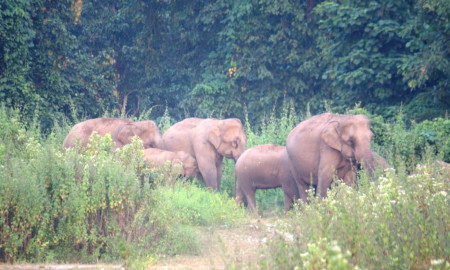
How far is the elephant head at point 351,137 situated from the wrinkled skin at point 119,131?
5010mm

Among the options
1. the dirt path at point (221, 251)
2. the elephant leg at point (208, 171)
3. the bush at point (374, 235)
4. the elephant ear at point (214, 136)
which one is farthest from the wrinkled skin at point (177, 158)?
the bush at point (374, 235)

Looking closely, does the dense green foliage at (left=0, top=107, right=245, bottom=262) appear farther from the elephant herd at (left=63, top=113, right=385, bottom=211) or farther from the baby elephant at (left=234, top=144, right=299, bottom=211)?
the baby elephant at (left=234, top=144, right=299, bottom=211)

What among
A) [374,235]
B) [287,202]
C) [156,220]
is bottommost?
[287,202]

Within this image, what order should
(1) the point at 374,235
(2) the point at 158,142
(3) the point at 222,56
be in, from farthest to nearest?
(3) the point at 222,56, (2) the point at 158,142, (1) the point at 374,235

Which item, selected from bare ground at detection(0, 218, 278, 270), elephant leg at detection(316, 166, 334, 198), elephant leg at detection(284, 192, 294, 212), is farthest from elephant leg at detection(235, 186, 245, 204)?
bare ground at detection(0, 218, 278, 270)

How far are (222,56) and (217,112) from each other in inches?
107

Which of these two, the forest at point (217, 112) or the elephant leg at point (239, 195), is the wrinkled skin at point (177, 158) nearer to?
the forest at point (217, 112)

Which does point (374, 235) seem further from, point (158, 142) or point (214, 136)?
point (158, 142)

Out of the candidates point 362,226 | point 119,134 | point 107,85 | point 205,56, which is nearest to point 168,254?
point 362,226

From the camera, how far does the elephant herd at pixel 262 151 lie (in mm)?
13961

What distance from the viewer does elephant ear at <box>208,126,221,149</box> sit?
58.4 ft

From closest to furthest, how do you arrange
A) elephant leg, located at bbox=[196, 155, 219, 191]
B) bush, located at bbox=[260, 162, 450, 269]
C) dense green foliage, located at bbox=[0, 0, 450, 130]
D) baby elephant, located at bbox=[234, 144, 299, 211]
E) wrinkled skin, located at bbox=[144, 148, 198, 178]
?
1. bush, located at bbox=[260, 162, 450, 269]
2. baby elephant, located at bbox=[234, 144, 299, 211]
3. wrinkled skin, located at bbox=[144, 148, 198, 178]
4. elephant leg, located at bbox=[196, 155, 219, 191]
5. dense green foliage, located at bbox=[0, 0, 450, 130]

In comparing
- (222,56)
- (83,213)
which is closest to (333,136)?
(83,213)

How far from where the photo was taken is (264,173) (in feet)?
52.1
